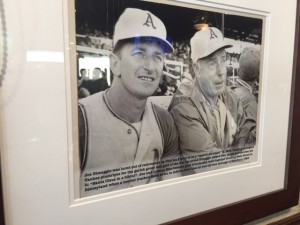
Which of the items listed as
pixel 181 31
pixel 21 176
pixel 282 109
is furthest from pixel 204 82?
pixel 21 176

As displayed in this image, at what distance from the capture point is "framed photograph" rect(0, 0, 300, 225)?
1.08 feet

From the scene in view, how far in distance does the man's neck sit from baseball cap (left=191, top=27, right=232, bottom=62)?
131 mm

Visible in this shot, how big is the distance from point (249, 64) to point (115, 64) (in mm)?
284

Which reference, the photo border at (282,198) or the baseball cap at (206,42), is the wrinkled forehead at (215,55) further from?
the photo border at (282,198)

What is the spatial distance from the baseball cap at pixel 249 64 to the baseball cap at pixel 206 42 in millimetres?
58

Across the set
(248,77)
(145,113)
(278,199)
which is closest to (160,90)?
(145,113)

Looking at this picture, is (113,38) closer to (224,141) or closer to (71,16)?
(71,16)

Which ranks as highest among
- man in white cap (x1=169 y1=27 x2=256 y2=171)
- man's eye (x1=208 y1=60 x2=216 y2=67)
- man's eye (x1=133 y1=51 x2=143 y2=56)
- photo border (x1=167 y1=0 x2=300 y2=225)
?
man's eye (x1=133 y1=51 x2=143 y2=56)

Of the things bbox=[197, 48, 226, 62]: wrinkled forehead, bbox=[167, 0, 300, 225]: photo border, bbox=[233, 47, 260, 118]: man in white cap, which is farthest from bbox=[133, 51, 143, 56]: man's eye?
bbox=[167, 0, 300, 225]: photo border

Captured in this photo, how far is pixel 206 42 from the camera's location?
1.46 ft

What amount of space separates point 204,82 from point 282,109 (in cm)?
23

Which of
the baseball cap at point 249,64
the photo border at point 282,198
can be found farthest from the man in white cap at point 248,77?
the photo border at point 282,198

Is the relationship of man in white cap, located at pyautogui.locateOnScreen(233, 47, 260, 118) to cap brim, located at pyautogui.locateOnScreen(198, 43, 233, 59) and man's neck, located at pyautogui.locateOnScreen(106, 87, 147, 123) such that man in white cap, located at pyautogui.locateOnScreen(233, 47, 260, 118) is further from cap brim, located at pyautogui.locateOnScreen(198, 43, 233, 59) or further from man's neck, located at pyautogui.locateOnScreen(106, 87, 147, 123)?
man's neck, located at pyautogui.locateOnScreen(106, 87, 147, 123)

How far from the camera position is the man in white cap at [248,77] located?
0.49 meters
